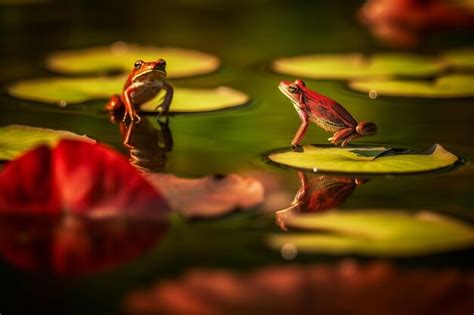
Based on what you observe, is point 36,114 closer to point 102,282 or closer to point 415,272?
point 102,282

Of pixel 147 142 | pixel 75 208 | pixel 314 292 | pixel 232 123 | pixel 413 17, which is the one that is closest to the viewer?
pixel 314 292

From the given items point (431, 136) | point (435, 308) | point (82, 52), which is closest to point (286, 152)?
Answer: point (431, 136)

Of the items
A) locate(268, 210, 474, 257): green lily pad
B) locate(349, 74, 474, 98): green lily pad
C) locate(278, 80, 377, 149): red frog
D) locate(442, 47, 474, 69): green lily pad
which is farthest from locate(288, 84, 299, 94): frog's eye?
locate(442, 47, 474, 69): green lily pad

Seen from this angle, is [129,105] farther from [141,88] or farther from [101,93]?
[101,93]

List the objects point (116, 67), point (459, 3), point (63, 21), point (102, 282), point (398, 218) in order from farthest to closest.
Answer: point (459, 3) → point (63, 21) → point (116, 67) → point (398, 218) → point (102, 282)

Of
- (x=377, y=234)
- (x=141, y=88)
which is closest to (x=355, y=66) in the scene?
(x=141, y=88)

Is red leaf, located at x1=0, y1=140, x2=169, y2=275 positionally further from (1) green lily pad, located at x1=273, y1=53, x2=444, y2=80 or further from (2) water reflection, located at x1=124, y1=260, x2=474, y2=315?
(1) green lily pad, located at x1=273, y1=53, x2=444, y2=80

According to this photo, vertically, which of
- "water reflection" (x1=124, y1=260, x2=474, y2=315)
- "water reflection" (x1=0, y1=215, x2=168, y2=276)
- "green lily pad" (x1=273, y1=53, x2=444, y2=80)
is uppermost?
"green lily pad" (x1=273, y1=53, x2=444, y2=80)
